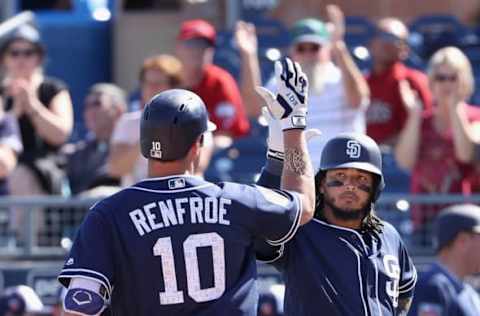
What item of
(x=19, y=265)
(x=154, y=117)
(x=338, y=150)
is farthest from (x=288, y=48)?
(x=154, y=117)

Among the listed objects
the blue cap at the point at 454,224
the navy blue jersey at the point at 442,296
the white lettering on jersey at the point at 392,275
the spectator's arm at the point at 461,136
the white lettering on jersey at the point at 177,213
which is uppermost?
the white lettering on jersey at the point at 177,213

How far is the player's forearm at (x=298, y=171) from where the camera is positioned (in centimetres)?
478

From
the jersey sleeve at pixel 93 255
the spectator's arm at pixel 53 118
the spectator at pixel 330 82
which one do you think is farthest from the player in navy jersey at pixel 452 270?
the spectator's arm at pixel 53 118

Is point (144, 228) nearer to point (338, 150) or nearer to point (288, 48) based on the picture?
point (338, 150)

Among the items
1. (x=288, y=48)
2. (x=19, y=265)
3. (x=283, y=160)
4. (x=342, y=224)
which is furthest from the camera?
(x=288, y=48)

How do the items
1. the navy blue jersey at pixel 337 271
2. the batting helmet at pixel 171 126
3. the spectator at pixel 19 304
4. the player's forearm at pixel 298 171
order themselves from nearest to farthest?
the batting helmet at pixel 171 126 < the player's forearm at pixel 298 171 < the navy blue jersey at pixel 337 271 < the spectator at pixel 19 304

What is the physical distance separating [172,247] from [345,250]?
101 cm

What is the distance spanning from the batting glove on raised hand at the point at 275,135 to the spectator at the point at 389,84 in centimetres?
402

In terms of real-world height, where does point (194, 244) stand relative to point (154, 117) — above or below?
below

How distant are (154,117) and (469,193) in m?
4.17

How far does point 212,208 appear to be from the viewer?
15.1 ft

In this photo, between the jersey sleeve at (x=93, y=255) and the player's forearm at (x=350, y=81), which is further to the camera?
the player's forearm at (x=350, y=81)

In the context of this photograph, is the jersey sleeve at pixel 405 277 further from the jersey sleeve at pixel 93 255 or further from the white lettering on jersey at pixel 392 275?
the jersey sleeve at pixel 93 255

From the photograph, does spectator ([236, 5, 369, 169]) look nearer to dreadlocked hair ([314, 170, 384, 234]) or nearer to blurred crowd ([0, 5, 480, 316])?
blurred crowd ([0, 5, 480, 316])
